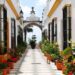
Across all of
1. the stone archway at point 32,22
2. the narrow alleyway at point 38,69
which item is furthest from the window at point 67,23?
the stone archway at point 32,22

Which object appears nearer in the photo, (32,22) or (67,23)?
(67,23)

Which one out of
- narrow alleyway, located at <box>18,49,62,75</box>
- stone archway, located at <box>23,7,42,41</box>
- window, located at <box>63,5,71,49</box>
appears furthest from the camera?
stone archway, located at <box>23,7,42,41</box>

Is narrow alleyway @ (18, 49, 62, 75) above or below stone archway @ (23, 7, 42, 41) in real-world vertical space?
below

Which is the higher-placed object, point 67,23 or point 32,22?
point 32,22

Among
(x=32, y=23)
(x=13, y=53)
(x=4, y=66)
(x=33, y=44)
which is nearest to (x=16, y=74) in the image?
(x=4, y=66)

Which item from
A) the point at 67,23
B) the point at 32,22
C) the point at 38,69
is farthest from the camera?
the point at 32,22

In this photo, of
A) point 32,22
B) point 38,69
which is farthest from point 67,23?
point 32,22

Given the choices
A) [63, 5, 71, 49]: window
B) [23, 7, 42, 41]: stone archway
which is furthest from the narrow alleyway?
[23, 7, 42, 41]: stone archway

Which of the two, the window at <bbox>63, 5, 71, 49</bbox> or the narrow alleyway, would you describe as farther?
the window at <bbox>63, 5, 71, 49</bbox>

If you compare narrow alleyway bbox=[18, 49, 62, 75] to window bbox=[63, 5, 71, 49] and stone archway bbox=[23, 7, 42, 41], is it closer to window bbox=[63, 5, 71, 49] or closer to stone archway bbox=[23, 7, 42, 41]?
window bbox=[63, 5, 71, 49]

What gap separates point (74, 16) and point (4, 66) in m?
3.06

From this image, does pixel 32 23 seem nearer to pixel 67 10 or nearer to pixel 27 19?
pixel 27 19

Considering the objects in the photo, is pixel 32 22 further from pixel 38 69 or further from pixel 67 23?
pixel 38 69

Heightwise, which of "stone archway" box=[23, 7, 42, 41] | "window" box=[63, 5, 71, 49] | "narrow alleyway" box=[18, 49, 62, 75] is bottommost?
"narrow alleyway" box=[18, 49, 62, 75]
